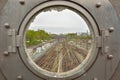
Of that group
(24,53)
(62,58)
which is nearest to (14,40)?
(24,53)

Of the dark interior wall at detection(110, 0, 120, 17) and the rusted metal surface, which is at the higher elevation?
the dark interior wall at detection(110, 0, 120, 17)

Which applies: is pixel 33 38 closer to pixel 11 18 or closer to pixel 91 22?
pixel 11 18

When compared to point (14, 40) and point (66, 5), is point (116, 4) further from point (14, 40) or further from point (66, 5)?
point (14, 40)

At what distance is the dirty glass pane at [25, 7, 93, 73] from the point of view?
1.71m

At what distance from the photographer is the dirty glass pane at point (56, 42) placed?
171cm

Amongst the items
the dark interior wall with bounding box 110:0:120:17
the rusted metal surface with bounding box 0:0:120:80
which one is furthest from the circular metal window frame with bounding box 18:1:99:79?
the dark interior wall with bounding box 110:0:120:17

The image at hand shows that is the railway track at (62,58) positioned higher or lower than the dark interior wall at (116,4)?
lower

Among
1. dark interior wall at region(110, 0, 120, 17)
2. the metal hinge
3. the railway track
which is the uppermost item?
dark interior wall at region(110, 0, 120, 17)

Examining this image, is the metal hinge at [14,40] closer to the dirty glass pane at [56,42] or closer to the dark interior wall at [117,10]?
the dirty glass pane at [56,42]

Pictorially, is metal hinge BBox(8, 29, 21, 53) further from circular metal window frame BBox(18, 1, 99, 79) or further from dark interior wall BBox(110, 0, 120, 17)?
dark interior wall BBox(110, 0, 120, 17)

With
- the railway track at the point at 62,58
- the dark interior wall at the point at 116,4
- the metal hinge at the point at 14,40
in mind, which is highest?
the dark interior wall at the point at 116,4

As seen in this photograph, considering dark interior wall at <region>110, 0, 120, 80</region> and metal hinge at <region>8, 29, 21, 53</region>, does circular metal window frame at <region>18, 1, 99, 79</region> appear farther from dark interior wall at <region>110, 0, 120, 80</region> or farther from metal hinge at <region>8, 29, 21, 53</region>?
dark interior wall at <region>110, 0, 120, 80</region>

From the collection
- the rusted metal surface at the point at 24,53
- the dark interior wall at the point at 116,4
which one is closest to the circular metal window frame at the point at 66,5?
the rusted metal surface at the point at 24,53

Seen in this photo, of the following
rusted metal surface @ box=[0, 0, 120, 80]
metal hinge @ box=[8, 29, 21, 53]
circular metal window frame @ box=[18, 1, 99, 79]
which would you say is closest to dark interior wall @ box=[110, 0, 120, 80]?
rusted metal surface @ box=[0, 0, 120, 80]
